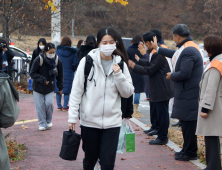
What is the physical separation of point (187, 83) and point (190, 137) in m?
0.84

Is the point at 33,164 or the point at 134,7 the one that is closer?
the point at 33,164

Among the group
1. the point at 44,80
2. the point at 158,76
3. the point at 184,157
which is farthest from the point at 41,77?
the point at 184,157

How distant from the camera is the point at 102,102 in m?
3.48

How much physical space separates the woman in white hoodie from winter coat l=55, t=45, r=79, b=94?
5.94 m

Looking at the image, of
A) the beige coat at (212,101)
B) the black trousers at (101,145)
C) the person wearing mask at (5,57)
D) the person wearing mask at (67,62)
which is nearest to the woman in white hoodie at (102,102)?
the black trousers at (101,145)

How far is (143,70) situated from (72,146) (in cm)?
278

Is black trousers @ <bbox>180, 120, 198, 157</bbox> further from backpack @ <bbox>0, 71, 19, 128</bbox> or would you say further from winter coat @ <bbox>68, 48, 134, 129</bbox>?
backpack @ <bbox>0, 71, 19, 128</bbox>

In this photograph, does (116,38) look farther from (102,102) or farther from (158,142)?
(158,142)

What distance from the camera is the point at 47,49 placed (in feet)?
22.5

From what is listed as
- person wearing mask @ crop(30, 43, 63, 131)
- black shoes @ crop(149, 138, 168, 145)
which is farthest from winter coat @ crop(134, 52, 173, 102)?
person wearing mask @ crop(30, 43, 63, 131)

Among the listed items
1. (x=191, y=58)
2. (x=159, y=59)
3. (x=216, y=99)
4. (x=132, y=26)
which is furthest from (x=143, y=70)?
(x=132, y=26)

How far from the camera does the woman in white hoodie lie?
137 inches

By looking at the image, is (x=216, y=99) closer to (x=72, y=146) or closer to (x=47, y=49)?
(x=72, y=146)

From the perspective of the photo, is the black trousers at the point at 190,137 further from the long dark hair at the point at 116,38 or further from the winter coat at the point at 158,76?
the long dark hair at the point at 116,38
